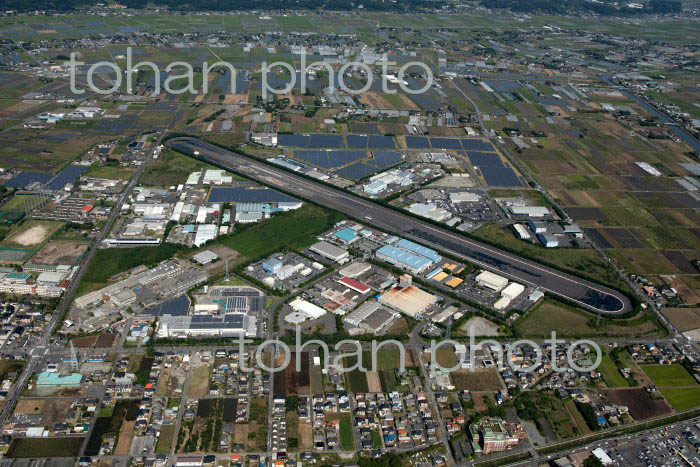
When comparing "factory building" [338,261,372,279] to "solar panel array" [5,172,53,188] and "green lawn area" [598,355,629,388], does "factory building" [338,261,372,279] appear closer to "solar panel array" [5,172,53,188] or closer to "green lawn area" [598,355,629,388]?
"green lawn area" [598,355,629,388]

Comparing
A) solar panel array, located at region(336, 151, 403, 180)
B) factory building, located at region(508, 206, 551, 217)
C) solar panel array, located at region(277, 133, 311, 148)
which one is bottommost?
factory building, located at region(508, 206, 551, 217)

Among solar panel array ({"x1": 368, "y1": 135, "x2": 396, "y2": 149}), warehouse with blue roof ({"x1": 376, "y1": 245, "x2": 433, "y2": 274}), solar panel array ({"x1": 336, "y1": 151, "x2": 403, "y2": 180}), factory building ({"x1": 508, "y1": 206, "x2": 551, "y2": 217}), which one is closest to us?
warehouse with blue roof ({"x1": 376, "y1": 245, "x2": 433, "y2": 274})

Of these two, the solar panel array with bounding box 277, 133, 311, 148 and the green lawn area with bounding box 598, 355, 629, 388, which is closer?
the green lawn area with bounding box 598, 355, 629, 388

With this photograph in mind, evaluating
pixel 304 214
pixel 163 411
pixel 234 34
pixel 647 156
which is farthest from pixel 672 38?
pixel 163 411

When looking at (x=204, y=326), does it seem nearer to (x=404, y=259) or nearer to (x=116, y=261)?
(x=116, y=261)

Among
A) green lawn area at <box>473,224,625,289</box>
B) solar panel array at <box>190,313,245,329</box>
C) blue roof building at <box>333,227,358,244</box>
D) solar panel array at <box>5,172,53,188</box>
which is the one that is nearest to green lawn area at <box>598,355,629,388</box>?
green lawn area at <box>473,224,625,289</box>

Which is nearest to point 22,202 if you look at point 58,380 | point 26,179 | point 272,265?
point 26,179

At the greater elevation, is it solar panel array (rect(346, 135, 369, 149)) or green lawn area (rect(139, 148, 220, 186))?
solar panel array (rect(346, 135, 369, 149))
